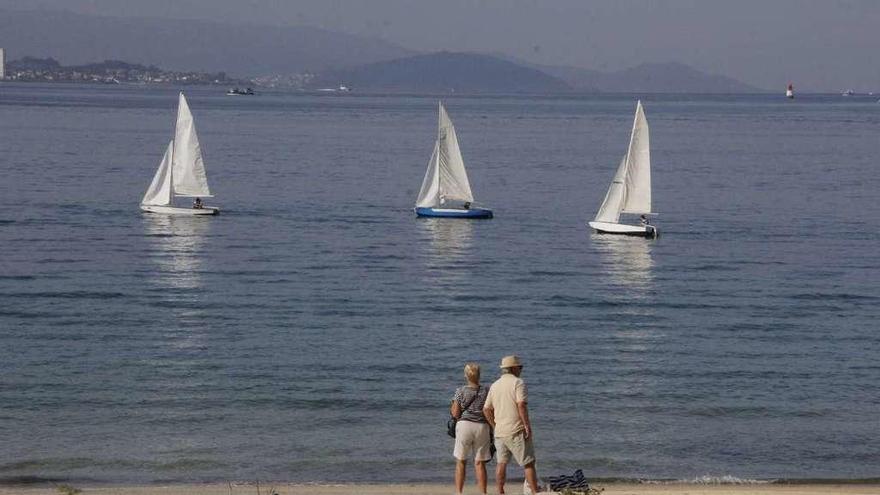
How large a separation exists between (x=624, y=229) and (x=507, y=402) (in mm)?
42473

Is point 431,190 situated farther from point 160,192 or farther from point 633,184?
point 160,192

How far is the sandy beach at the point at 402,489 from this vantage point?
20.9 metres

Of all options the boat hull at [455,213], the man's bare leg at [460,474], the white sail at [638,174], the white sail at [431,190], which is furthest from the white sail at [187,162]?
the man's bare leg at [460,474]

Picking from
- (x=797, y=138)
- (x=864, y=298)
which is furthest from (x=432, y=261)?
(x=797, y=138)

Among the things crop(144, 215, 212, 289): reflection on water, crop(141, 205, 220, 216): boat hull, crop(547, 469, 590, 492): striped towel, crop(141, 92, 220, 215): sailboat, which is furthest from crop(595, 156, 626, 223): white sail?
crop(547, 469, 590, 492): striped towel

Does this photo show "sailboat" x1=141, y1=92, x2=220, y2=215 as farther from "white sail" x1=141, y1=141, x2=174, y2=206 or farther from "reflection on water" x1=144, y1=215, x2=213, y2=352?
"reflection on water" x1=144, y1=215, x2=213, y2=352

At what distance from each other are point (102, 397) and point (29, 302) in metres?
12.6

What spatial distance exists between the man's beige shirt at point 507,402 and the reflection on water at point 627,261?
25971 mm

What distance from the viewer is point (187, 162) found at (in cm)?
6981

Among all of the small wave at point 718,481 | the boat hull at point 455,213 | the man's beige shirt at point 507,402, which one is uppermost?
the man's beige shirt at point 507,402

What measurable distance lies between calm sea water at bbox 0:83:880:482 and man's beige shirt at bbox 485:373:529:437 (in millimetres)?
4878

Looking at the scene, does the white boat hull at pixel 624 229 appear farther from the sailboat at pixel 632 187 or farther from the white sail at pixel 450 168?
the white sail at pixel 450 168

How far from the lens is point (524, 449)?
62.1 feet

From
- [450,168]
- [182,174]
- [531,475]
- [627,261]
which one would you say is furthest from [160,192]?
[531,475]
